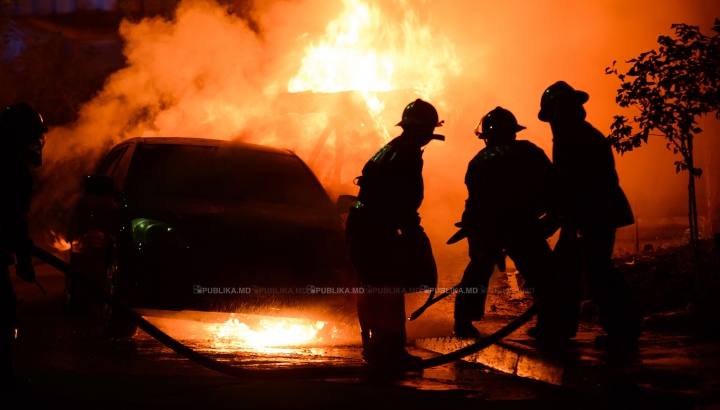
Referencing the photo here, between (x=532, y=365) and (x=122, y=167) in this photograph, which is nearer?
(x=532, y=365)

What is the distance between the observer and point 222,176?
7.99 metres

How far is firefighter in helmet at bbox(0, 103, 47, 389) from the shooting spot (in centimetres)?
478

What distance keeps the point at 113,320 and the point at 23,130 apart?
94.5 inches

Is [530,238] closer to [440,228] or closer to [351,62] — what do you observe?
[351,62]

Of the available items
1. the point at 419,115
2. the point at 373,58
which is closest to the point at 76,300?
the point at 419,115

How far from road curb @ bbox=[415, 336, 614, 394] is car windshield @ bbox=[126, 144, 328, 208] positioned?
1894 mm

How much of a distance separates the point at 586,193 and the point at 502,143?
2.78 feet

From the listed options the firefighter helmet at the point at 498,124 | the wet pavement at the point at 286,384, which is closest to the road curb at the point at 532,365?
the wet pavement at the point at 286,384

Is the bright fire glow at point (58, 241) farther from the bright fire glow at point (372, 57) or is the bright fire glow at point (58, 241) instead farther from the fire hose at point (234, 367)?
the fire hose at point (234, 367)

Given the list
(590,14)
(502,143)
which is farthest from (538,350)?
(590,14)

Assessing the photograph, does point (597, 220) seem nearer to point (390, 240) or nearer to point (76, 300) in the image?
point (390, 240)

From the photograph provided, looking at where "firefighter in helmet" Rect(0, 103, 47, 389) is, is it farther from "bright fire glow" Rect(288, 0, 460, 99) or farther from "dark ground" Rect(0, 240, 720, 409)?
"bright fire glow" Rect(288, 0, 460, 99)

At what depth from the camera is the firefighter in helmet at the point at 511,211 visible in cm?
626

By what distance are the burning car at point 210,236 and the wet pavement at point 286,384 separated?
1.33ft
